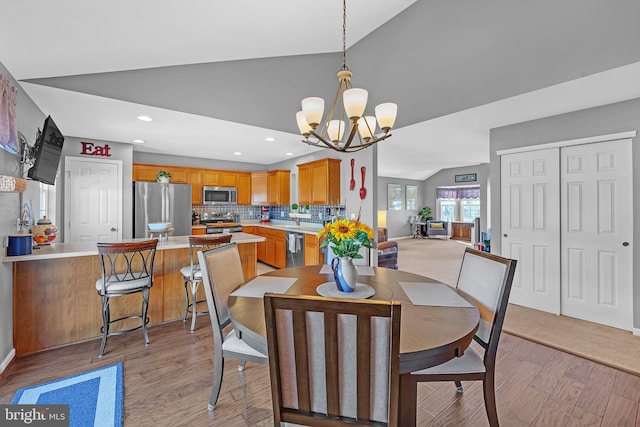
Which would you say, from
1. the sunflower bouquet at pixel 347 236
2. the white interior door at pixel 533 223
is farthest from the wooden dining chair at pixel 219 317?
the white interior door at pixel 533 223

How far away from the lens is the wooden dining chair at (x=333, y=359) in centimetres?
83

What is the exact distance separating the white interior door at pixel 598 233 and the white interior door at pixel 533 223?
0.09 meters

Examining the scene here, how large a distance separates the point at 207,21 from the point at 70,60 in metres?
1.15

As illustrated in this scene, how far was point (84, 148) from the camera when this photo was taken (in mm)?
4398

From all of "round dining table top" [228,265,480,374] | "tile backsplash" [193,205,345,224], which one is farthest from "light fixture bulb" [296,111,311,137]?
"tile backsplash" [193,205,345,224]

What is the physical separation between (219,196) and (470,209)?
8706 mm

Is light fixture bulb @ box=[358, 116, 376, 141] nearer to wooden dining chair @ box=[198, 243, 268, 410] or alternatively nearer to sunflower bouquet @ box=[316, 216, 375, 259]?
sunflower bouquet @ box=[316, 216, 375, 259]

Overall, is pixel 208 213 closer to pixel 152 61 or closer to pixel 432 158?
pixel 152 61

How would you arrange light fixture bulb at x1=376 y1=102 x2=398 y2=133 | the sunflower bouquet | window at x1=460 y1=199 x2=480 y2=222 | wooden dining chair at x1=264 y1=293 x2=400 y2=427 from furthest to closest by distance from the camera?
window at x1=460 y1=199 x2=480 y2=222, light fixture bulb at x1=376 y1=102 x2=398 y2=133, the sunflower bouquet, wooden dining chair at x1=264 y1=293 x2=400 y2=427

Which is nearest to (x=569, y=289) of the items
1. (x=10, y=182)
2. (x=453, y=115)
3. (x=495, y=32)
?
(x=453, y=115)

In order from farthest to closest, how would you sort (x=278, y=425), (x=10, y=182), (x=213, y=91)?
(x=213, y=91)
(x=10, y=182)
(x=278, y=425)

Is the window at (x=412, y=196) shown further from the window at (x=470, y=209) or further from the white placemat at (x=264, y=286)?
the white placemat at (x=264, y=286)

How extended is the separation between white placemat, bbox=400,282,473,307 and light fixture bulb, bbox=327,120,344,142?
1277 mm

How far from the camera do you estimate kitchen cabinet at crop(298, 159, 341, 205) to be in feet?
16.2
